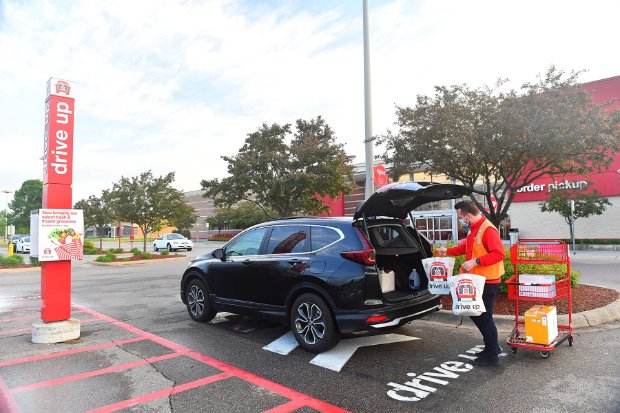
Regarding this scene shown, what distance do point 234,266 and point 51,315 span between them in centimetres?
262

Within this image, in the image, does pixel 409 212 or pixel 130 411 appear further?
pixel 409 212

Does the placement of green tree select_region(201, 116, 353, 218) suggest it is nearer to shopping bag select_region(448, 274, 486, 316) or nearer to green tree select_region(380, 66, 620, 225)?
green tree select_region(380, 66, 620, 225)

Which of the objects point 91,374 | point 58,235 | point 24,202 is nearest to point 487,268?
point 91,374

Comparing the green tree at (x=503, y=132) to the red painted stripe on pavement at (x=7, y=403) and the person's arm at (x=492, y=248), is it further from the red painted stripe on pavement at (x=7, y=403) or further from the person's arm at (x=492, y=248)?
the red painted stripe on pavement at (x=7, y=403)

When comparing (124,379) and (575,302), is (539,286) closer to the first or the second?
(575,302)

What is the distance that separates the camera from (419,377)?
4281mm

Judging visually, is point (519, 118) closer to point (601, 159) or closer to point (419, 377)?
point (601, 159)

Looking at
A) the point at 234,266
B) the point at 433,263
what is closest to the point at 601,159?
the point at 433,263

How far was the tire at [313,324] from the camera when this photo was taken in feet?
16.2

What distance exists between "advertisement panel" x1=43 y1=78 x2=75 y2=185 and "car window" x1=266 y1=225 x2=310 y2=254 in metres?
3.06

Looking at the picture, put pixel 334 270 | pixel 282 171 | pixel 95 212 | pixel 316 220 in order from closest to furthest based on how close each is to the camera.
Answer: pixel 334 270
pixel 316 220
pixel 282 171
pixel 95 212

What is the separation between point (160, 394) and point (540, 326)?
4105mm

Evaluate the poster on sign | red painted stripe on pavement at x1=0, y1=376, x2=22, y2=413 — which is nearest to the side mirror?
the poster on sign

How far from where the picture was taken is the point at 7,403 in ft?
12.4
